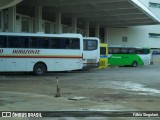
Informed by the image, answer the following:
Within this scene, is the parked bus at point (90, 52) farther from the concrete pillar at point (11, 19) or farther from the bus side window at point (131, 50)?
the bus side window at point (131, 50)

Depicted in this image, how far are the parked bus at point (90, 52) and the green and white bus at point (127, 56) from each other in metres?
15.1

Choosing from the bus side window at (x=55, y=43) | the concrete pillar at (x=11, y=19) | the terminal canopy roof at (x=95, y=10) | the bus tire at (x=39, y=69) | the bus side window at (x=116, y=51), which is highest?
the terminal canopy roof at (x=95, y=10)

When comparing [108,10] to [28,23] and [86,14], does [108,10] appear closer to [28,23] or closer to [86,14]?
[86,14]

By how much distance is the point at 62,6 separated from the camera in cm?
4609

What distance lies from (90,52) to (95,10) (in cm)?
1439

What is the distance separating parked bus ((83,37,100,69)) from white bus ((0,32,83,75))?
4.02 m

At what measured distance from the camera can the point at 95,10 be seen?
163 ft

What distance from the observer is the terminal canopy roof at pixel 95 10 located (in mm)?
43625

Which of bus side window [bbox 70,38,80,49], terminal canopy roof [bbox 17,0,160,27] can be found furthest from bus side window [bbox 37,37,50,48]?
terminal canopy roof [bbox 17,0,160,27]

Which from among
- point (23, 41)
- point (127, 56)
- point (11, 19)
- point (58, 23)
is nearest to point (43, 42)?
point (23, 41)

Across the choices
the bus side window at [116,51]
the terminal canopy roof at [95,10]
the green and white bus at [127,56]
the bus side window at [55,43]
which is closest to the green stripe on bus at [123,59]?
the green and white bus at [127,56]

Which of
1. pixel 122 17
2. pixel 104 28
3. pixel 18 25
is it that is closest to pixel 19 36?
pixel 18 25

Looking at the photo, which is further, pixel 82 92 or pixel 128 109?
pixel 82 92

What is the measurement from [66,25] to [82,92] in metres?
40.8
